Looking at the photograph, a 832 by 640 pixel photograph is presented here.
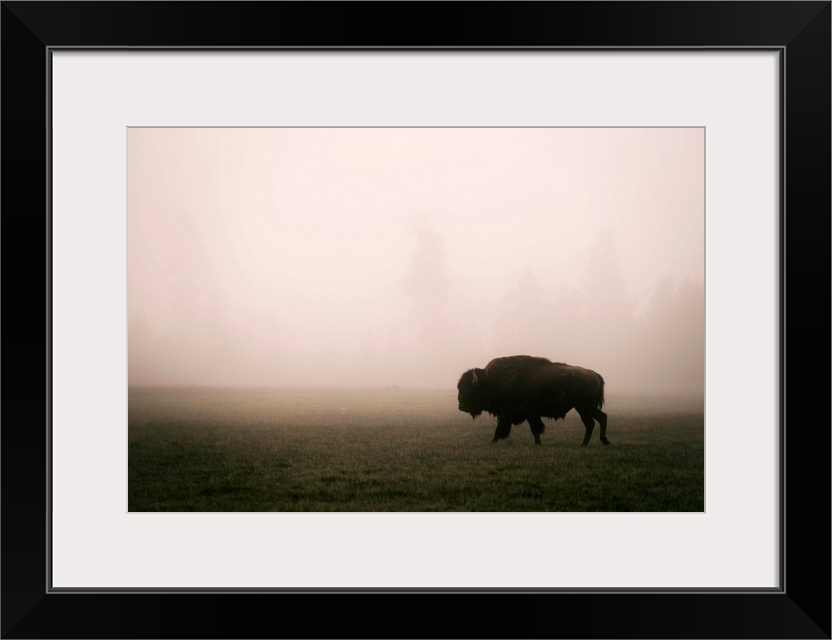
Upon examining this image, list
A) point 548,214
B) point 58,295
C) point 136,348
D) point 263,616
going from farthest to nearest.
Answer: point 548,214 < point 136,348 < point 58,295 < point 263,616

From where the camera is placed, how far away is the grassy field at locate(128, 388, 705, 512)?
468cm

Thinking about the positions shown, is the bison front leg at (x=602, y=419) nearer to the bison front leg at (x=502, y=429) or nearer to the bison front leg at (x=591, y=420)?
the bison front leg at (x=591, y=420)

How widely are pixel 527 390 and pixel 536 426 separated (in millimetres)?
569

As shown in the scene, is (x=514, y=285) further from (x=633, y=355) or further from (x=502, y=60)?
(x=502, y=60)

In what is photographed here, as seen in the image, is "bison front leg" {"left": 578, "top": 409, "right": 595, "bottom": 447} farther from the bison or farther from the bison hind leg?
the bison hind leg

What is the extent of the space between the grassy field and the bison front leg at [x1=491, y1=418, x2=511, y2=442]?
0.39ft

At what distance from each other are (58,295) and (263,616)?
2696 millimetres

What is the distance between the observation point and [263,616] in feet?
12.7

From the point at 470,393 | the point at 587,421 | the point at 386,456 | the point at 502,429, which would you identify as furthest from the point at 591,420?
the point at 386,456

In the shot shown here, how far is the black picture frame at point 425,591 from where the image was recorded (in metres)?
3.89

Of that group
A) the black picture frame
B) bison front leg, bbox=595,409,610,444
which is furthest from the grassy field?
the black picture frame

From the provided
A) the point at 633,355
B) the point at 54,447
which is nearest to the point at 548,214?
the point at 633,355

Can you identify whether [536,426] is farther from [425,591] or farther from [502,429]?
[425,591]

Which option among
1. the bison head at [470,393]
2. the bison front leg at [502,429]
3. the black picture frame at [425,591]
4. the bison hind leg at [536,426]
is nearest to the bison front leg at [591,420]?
the bison hind leg at [536,426]
